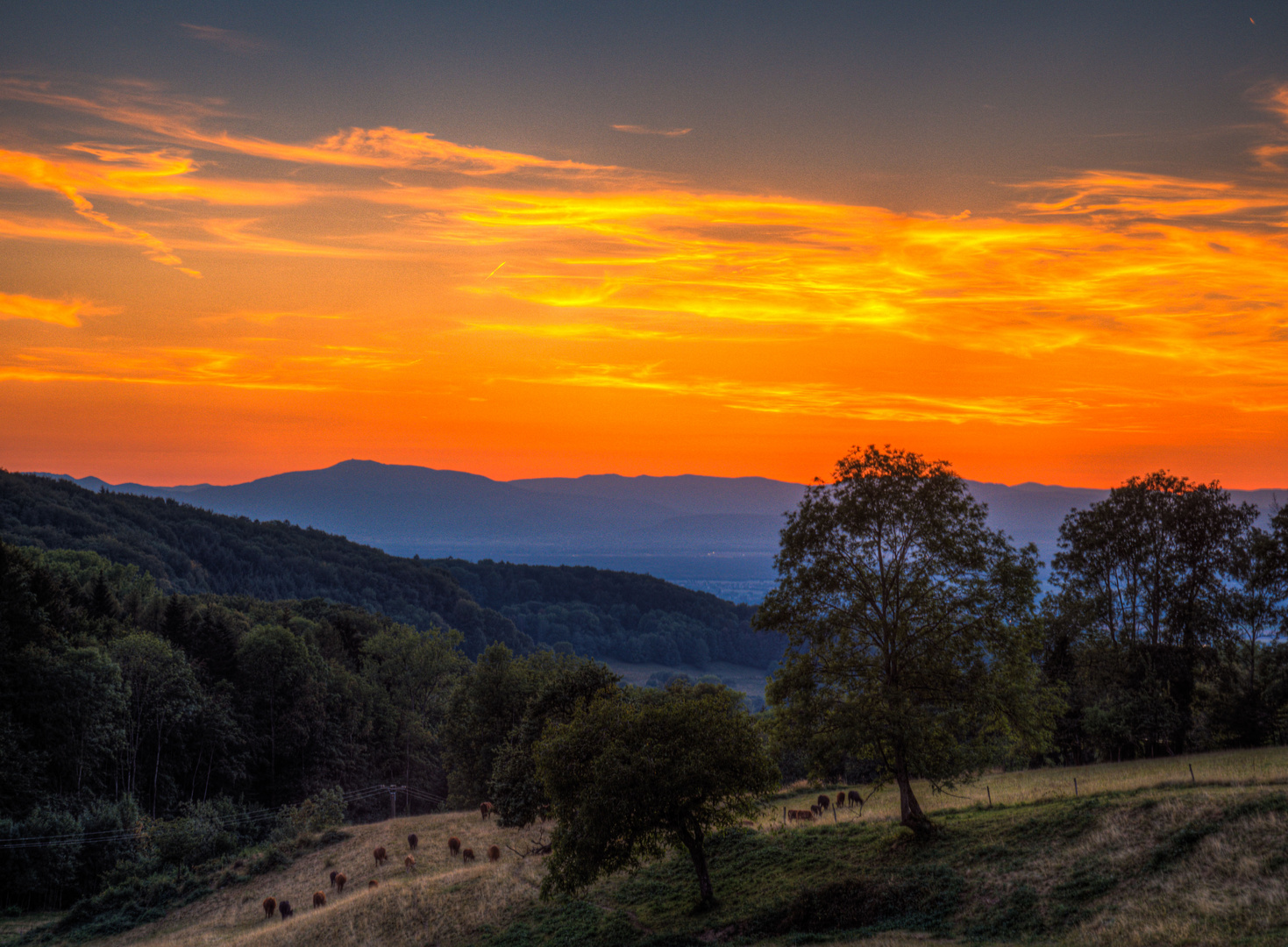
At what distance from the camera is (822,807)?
129 ft

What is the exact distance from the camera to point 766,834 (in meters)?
32.0

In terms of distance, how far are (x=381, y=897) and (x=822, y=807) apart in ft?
67.6

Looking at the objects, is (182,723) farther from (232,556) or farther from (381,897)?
(232,556)

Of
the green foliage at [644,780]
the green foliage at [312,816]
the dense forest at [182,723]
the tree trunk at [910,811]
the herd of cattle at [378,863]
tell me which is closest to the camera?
the green foliage at [644,780]

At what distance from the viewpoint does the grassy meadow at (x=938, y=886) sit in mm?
18875

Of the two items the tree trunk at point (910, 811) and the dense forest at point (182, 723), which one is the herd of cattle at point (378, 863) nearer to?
the dense forest at point (182, 723)

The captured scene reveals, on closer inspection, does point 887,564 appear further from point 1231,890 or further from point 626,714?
point 1231,890

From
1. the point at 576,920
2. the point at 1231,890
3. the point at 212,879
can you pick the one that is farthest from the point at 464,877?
the point at 1231,890

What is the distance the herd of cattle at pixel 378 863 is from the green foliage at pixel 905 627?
22.5 meters

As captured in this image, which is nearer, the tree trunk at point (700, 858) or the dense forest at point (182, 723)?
the tree trunk at point (700, 858)

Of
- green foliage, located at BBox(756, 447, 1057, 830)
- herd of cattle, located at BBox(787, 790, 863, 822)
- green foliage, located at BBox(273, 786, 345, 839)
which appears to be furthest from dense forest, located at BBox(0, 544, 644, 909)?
green foliage, located at BBox(756, 447, 1057, 830)

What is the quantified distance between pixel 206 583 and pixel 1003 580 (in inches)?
6113

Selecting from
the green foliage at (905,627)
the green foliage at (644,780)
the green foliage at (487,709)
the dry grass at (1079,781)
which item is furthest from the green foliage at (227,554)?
the green foliage at (905,627)

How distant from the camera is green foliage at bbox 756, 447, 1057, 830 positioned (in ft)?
80.8
